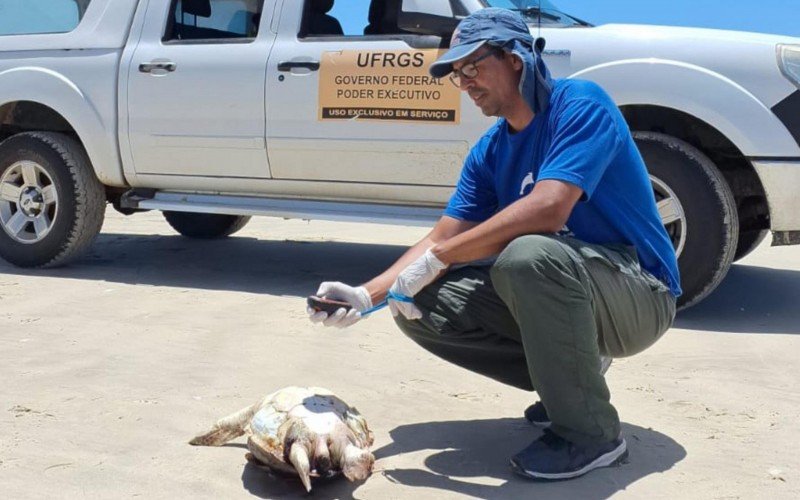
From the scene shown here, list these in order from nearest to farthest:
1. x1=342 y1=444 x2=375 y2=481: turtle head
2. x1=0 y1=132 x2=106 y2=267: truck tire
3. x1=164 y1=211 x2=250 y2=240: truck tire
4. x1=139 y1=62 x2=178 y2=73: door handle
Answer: x1=342 y1=444 x2=375 y2=481: turtle head
x1=139 y1=62 x2=178 y2=73: door handle
x1=0 y1=132 x2=106 y2=267: truck tire
x1=164 y1=211 x2=250 y2=240: truck tire

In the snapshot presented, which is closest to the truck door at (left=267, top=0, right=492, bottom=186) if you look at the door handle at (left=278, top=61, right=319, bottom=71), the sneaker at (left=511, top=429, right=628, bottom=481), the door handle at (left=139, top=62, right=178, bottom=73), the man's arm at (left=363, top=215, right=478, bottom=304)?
the door handle at (left=278, top=61, right=319, bottom=71)

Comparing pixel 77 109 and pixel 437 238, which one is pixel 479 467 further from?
pixel 77 109

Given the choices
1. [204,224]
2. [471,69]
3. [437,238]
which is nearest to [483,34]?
[471,69]

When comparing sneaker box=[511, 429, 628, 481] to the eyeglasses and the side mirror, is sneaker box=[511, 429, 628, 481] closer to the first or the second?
the eyeglasses

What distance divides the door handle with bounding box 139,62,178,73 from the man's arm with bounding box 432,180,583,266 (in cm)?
322

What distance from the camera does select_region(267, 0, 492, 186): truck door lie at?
5.06 m

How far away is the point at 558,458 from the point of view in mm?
2777

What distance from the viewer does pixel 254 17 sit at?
18.5 feet

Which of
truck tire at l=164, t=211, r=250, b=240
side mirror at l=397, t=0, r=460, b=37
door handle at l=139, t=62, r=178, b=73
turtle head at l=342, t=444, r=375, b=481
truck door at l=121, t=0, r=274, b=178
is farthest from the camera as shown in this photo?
truck tire at l=164, t=211, r=250, b=240

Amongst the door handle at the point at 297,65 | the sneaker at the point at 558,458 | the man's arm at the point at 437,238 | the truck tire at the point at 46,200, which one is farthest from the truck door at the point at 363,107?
the sneaker at the point at 558,458

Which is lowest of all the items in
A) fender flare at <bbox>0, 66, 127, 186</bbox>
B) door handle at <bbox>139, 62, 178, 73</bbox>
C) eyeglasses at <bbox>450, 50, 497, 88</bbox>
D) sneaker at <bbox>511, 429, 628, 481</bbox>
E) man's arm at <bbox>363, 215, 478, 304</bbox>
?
sneaker at <bbox>511, 429, 628, 481</bbox>

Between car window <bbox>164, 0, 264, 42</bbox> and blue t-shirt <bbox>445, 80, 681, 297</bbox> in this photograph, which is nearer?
blue t-shirt <bbox>445, 80, 681, 297</bbox>

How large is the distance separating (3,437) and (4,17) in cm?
402

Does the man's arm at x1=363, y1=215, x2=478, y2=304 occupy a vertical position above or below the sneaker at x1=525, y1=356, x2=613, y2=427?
above
